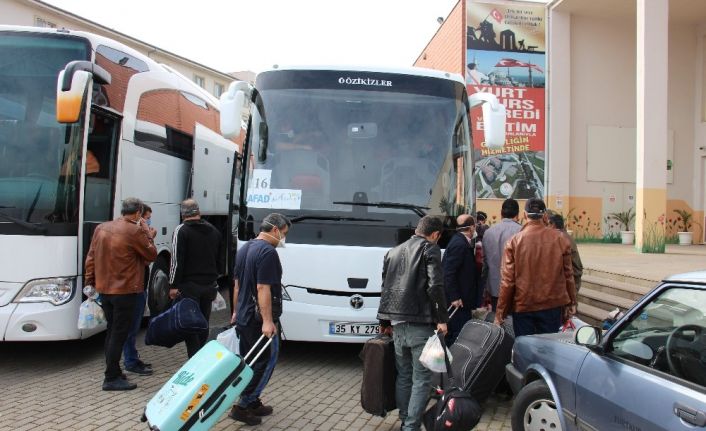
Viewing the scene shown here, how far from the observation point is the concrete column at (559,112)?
17594 mm

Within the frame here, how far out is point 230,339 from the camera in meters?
4.39

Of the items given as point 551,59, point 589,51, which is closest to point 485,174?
point 551,59

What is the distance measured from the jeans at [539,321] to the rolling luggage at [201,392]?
2355 millimetres

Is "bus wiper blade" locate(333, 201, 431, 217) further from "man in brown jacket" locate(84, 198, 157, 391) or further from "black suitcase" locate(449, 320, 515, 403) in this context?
"man in brown jacket" locate(84, 198, 157, 391)

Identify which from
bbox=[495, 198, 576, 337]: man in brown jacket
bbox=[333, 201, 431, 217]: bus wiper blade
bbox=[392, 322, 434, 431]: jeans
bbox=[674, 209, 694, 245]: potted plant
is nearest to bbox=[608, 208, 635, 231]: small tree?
bbox=[674, 209, 694, 245]: potted plant

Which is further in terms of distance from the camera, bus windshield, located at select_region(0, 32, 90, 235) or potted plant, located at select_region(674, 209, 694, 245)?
potted plant, located at select_region(674, 209, 694, 245)

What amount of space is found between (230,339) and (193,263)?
1.39 m

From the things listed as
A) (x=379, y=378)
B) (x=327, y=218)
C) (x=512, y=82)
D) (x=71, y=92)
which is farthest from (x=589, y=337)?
(x=512, y=82)

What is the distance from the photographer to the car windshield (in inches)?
239

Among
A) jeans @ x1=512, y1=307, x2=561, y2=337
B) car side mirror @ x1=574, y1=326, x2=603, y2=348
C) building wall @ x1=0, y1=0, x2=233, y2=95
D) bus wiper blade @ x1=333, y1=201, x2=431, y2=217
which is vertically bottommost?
jeans @ x1=512, y1=307, x2=561, y2=337

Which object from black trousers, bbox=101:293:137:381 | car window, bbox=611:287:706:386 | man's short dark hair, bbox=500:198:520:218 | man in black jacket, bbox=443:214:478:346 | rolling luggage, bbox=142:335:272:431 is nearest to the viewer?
car window, bbox=611:287:706:386

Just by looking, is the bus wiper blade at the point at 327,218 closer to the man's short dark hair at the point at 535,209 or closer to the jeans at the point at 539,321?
the man's short dark hair at the point at 535,209

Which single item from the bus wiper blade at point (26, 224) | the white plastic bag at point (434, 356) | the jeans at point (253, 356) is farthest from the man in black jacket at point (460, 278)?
the bus wiper blade at point (26, 224)

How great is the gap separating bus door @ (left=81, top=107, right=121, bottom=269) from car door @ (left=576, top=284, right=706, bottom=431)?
4882mm
